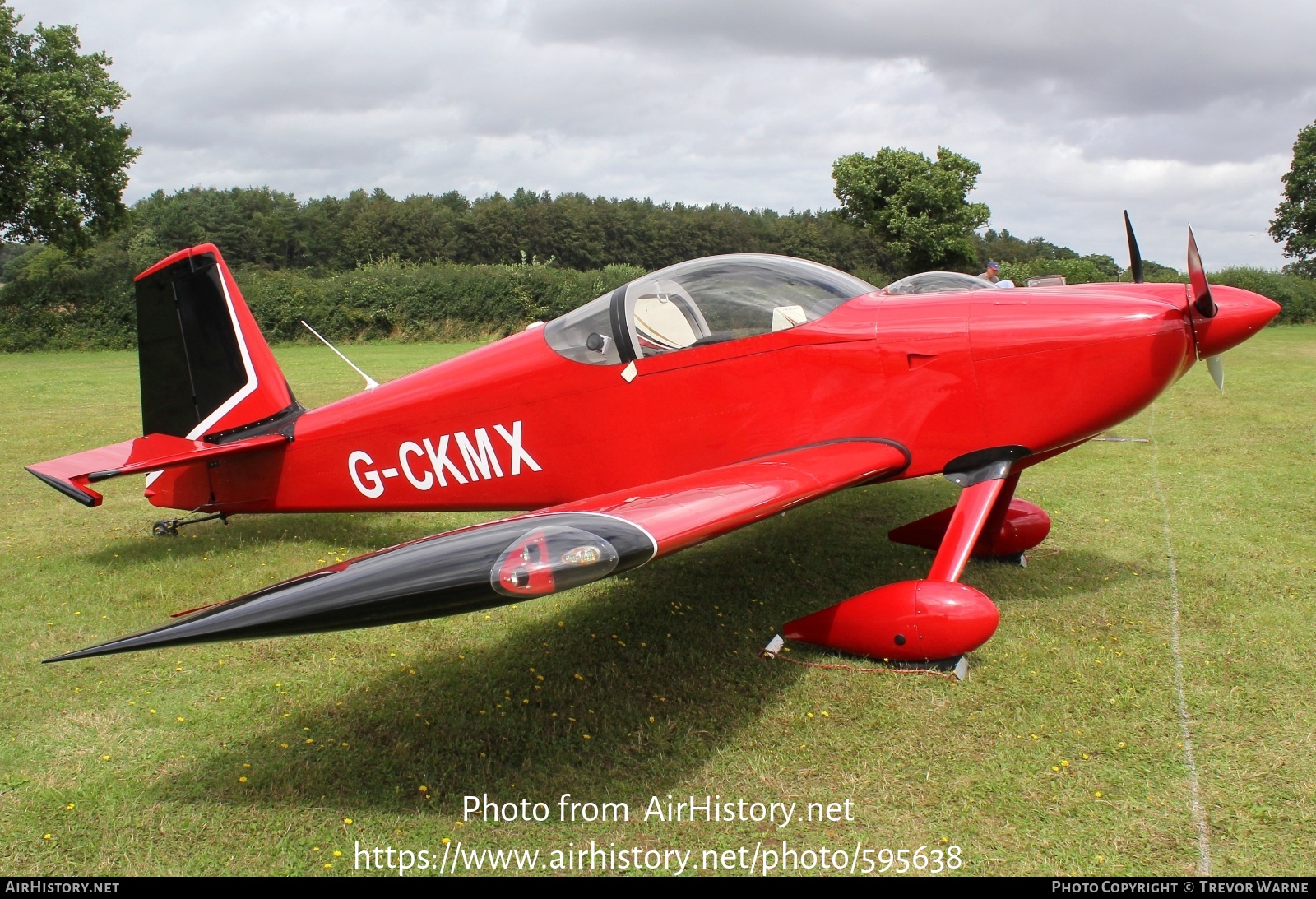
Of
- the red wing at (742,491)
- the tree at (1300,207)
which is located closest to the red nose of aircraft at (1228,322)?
the red wing at (742,491)

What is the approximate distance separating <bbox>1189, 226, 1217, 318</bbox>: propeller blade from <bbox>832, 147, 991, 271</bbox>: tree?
105ft

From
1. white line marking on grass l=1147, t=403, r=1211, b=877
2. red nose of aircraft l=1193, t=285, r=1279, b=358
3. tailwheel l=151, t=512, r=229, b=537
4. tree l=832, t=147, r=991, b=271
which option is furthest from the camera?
tree l=832, t=147, r=991, b=271

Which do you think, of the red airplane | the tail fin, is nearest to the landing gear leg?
the red airplane

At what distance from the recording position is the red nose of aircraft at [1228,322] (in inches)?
174

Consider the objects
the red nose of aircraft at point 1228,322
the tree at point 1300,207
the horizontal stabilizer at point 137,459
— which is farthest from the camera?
the tree at point 1300,207

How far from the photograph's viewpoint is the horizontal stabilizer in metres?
5.59

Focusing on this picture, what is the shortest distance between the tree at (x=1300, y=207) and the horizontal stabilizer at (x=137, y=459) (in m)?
59.9

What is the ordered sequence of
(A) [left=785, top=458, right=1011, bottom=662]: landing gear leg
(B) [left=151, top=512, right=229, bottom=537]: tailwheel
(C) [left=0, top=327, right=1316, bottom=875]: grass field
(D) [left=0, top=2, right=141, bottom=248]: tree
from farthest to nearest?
(D) [left=0, top=2, right=141, bottom=248]: tree
(B) [left=151, top=512, right=229, bottom=537]: tailwheel
(A) [left=785, top=458, right=1011, bottom=662]: landing gear leg
(C) [left=0, top=327, right=1316, bottom=875]: grass field

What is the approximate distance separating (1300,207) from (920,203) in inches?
1208

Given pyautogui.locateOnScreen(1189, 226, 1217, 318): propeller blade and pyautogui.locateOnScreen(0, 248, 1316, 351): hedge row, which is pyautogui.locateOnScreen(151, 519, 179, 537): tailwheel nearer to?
pyautogui.locateOnScreen(1189, 226, 1217, 318): propeller blade

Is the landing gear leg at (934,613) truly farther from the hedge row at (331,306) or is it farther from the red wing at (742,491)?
the hedge row at (331,306)

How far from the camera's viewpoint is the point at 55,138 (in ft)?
106

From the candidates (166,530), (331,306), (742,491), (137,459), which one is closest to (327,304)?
(331,306)
